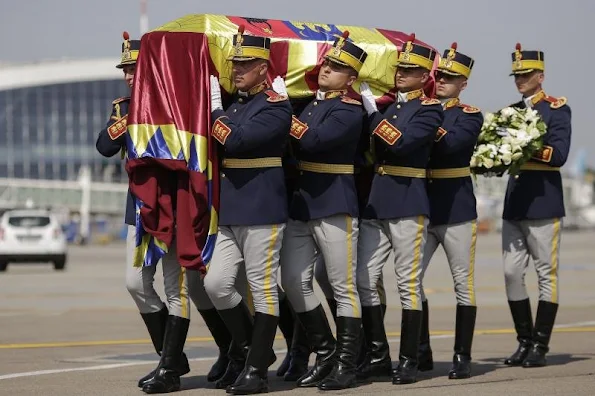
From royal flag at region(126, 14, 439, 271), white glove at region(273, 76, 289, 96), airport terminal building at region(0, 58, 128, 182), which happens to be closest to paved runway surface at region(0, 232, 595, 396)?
royal flag at region(126, 14, 439, 271)

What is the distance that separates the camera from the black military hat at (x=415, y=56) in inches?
354

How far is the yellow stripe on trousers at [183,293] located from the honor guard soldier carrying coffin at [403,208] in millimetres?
1196

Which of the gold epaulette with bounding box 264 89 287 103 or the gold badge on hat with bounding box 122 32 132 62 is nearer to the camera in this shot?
the gold epaulette with bounding box 264 89 287 103

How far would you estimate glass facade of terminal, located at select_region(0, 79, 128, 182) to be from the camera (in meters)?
99.6

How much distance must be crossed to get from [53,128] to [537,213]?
93834 mm

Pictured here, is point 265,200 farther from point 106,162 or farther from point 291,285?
point 106,162

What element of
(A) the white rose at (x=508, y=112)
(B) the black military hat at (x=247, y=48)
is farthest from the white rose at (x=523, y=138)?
(B) the black military hat at (x=247, y=48)

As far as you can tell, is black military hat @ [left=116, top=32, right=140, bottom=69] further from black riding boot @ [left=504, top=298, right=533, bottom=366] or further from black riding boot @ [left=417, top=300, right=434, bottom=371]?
black riding boot @ [left=504, top=298, right=533, bottom=366]

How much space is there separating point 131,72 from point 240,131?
1268mm

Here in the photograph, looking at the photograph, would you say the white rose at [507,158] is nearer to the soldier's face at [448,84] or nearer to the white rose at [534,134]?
the white rose at [534,134]

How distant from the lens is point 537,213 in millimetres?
10148

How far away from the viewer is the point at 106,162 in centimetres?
9750

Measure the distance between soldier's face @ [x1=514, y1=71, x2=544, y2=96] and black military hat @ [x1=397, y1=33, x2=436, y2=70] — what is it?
1.48 m

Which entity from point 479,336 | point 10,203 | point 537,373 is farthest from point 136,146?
point 10,203
